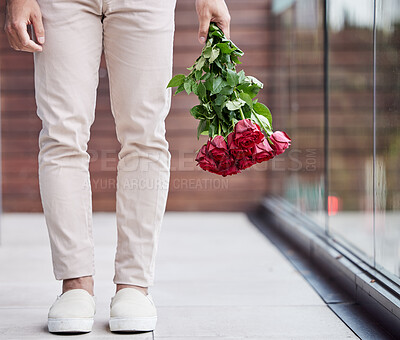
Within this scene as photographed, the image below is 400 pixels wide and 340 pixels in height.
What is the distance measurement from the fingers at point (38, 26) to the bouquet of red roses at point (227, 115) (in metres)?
0.28

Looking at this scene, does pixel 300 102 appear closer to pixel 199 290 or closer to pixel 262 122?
pixel 199 290

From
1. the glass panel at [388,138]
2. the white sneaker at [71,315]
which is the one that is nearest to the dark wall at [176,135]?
the glass panel at [388,138]

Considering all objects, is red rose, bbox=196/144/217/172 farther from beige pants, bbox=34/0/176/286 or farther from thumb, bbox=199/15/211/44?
thumb, bbox=199/15/211/44

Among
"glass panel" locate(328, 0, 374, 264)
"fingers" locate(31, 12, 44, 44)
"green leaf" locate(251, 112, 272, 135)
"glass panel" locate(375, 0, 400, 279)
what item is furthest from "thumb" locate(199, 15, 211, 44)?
"glass panel" locate(328, 0, 374, 264)

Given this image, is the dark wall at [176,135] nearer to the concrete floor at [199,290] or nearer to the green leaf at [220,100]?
the concrete floor at [199,290]

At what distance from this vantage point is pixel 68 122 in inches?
51.4

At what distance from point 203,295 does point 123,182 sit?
461 millimetres

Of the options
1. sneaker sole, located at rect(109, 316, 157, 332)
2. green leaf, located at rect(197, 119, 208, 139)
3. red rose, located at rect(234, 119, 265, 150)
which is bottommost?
sneaker sole, located at rect(109, 316, 157, 332)

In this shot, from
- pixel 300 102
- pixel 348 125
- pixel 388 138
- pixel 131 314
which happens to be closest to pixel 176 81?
pixel 131 314

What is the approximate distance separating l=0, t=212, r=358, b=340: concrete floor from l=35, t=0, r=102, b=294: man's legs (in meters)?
0.18

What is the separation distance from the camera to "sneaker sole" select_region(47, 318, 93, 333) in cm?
128

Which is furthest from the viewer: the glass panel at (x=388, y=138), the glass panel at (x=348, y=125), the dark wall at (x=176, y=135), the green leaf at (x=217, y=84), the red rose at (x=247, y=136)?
the dark wall at (x=176, y=135)

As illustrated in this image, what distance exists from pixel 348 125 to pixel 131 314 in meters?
1.93

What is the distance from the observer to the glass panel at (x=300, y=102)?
2461 millimetres
